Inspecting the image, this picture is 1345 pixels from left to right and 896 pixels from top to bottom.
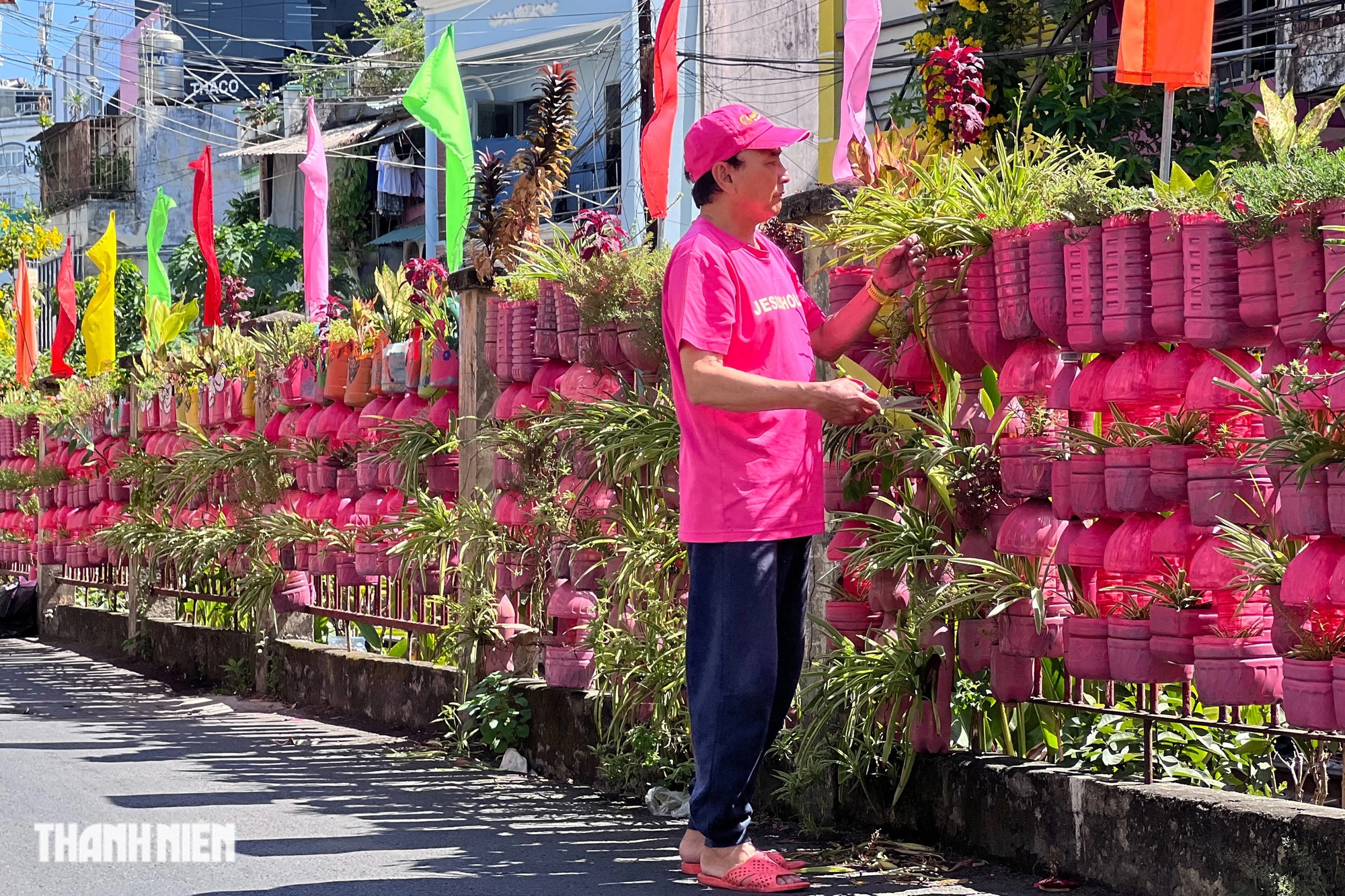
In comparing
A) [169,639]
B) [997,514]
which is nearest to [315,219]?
[169,639]

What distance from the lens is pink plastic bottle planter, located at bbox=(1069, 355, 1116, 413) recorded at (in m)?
4.30

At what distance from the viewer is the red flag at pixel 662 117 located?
11.9m

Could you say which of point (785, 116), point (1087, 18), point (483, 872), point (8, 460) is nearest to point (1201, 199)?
point (483, 872)

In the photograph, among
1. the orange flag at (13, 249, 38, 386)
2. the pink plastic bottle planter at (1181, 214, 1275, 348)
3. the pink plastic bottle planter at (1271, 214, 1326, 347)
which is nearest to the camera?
the pink plastic bottle planter at (1271, 214, 1326, 347)

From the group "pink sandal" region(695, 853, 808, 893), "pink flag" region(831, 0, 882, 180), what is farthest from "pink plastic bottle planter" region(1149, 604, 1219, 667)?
"pink flag" region(831, 0, 882, 180)

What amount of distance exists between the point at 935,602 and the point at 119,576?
34.6 feet

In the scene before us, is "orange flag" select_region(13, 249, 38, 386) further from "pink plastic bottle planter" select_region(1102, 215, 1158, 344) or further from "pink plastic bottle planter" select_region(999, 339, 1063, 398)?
"pink plastic bottle planter" select_region(1102, 215, 1158, 344)

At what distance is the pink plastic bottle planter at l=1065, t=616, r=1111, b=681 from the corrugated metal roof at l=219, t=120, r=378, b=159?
25.7m

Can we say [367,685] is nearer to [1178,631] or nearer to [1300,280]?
[1178,631]

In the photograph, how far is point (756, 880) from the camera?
424cm

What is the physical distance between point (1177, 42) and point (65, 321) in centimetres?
1371

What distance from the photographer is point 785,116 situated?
67.9 feet

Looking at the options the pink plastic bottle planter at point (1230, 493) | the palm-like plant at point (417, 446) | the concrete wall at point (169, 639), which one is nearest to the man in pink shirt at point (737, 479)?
the pink plastic bottle planter at point (1230, 493)

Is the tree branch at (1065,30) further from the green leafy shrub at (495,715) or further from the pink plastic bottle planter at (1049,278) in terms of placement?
the pink plastic bottle planter at (1049,278)
